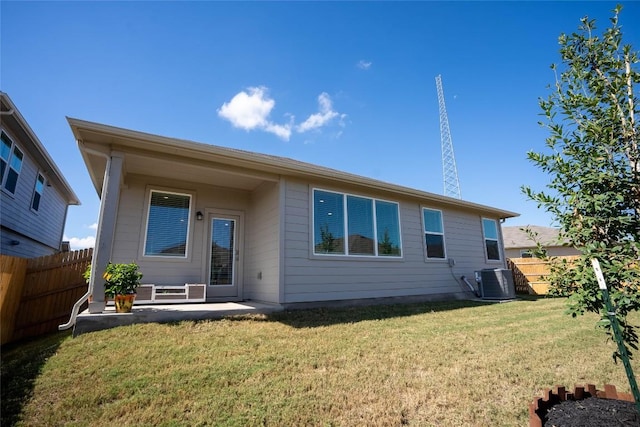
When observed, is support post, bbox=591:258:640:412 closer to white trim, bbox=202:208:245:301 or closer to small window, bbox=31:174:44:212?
white trim, bbox=202:208:245:301

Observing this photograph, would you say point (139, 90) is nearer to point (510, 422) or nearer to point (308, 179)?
point (308, 179)

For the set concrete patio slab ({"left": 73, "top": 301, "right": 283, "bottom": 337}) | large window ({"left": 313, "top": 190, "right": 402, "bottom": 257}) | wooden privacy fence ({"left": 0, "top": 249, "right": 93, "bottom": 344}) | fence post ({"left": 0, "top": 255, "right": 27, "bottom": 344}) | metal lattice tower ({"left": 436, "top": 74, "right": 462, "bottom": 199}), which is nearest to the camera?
concrete patio slab ({"left": 73, "top": 301, "right": 283, "bottom": 337})

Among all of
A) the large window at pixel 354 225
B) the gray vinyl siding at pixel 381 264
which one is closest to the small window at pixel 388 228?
the large window at pixel 354 225

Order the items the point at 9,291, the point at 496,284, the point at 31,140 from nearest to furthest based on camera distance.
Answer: the point at 9,291 < the point at 31,140 < the point at 496,284

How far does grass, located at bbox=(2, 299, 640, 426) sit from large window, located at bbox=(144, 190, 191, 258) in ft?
8.53

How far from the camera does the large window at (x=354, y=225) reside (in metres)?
6.76

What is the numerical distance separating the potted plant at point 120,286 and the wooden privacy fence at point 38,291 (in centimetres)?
167

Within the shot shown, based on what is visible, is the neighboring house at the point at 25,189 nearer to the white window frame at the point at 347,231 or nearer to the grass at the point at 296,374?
the grass at the point at 296,374

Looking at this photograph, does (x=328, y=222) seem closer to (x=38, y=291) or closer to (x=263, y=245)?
(x=263, y=245)

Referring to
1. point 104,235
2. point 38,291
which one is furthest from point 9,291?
point 104,235

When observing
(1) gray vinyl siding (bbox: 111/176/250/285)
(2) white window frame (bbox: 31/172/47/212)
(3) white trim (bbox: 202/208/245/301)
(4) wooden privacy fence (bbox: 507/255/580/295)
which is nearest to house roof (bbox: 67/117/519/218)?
(1) gray vinyl siding (bbox: 111/176/250/285)

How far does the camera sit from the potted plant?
4.55 m

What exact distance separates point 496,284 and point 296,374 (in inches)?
312

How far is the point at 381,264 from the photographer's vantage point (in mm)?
7457
